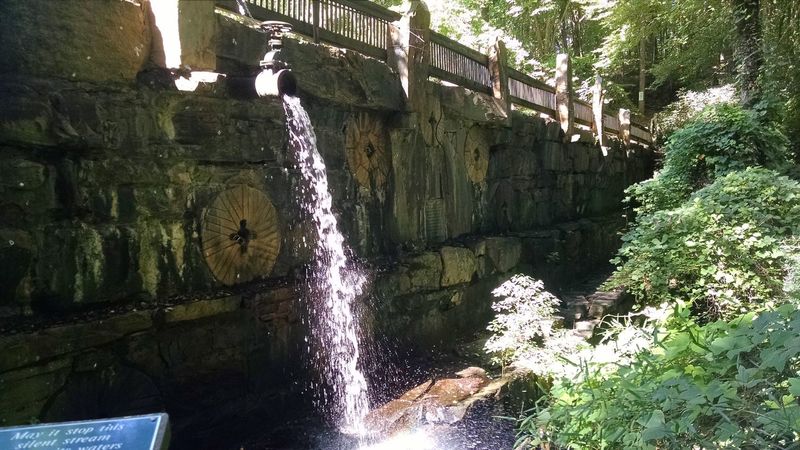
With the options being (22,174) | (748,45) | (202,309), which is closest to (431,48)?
(202,309)

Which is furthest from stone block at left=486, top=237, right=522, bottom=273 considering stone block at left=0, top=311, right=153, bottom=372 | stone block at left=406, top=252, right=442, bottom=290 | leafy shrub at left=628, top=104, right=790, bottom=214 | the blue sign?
the blue sign

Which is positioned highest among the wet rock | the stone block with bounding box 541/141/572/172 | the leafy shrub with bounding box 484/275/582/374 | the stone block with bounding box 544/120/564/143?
the stone block with bounding box 544/120/564/143

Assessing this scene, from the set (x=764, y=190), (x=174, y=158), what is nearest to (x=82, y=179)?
(x=174, y=158)

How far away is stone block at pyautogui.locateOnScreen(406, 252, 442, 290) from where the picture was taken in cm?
584

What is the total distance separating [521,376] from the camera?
15.0 ft

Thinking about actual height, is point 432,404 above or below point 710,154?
below

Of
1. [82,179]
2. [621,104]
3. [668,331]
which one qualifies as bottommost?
[668,331]

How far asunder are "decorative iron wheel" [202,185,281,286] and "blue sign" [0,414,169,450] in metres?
2.31

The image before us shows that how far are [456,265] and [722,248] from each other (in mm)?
2723

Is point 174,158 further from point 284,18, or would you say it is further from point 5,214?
point 284,18

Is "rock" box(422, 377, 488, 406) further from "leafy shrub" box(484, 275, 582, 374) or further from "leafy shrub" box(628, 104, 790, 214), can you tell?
"leafy shrub" box(628, 104, 790, 214)

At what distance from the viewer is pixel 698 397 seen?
212 cm

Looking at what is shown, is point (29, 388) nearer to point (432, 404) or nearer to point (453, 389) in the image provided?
point (432, 404)

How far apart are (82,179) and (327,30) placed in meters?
2.49
